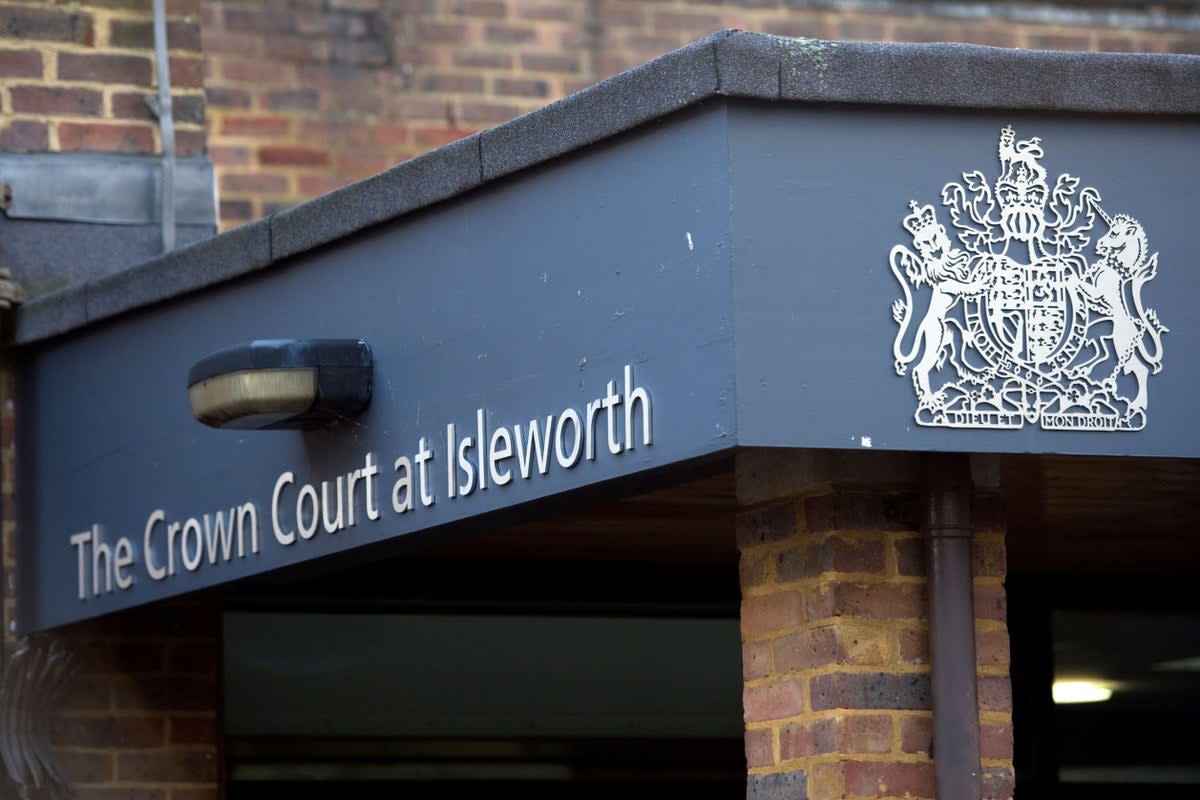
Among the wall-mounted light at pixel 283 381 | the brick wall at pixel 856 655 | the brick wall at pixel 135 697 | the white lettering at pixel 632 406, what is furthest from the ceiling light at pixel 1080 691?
the white lettering at pixel 632 406

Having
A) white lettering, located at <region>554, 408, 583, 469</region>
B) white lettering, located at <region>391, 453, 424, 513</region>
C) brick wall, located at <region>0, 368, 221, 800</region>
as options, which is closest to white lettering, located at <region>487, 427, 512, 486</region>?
white lettering, located at <region>554, 408, 583, 469</region>

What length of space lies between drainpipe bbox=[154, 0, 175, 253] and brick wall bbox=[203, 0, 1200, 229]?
48 centimetres

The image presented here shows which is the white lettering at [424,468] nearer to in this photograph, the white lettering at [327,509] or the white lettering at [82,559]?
the white lettering at [327,509]

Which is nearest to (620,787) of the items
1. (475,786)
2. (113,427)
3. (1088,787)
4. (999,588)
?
(475,786)

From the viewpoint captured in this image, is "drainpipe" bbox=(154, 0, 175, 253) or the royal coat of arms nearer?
the royal coat of arms

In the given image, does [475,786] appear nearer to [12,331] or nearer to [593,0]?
[12,331]

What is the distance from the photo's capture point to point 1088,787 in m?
8.54

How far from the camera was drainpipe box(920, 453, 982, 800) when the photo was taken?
4.86 m

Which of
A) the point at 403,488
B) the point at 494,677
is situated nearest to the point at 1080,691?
the point at 494,677

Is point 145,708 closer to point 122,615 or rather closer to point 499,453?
point 122,615

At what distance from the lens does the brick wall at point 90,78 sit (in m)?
7.49

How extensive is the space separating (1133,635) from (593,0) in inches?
120

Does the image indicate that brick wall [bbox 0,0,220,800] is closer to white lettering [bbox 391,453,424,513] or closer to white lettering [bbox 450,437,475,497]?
white lettering [bbox 391,453,424,513]

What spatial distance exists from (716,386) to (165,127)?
3.50 metres
